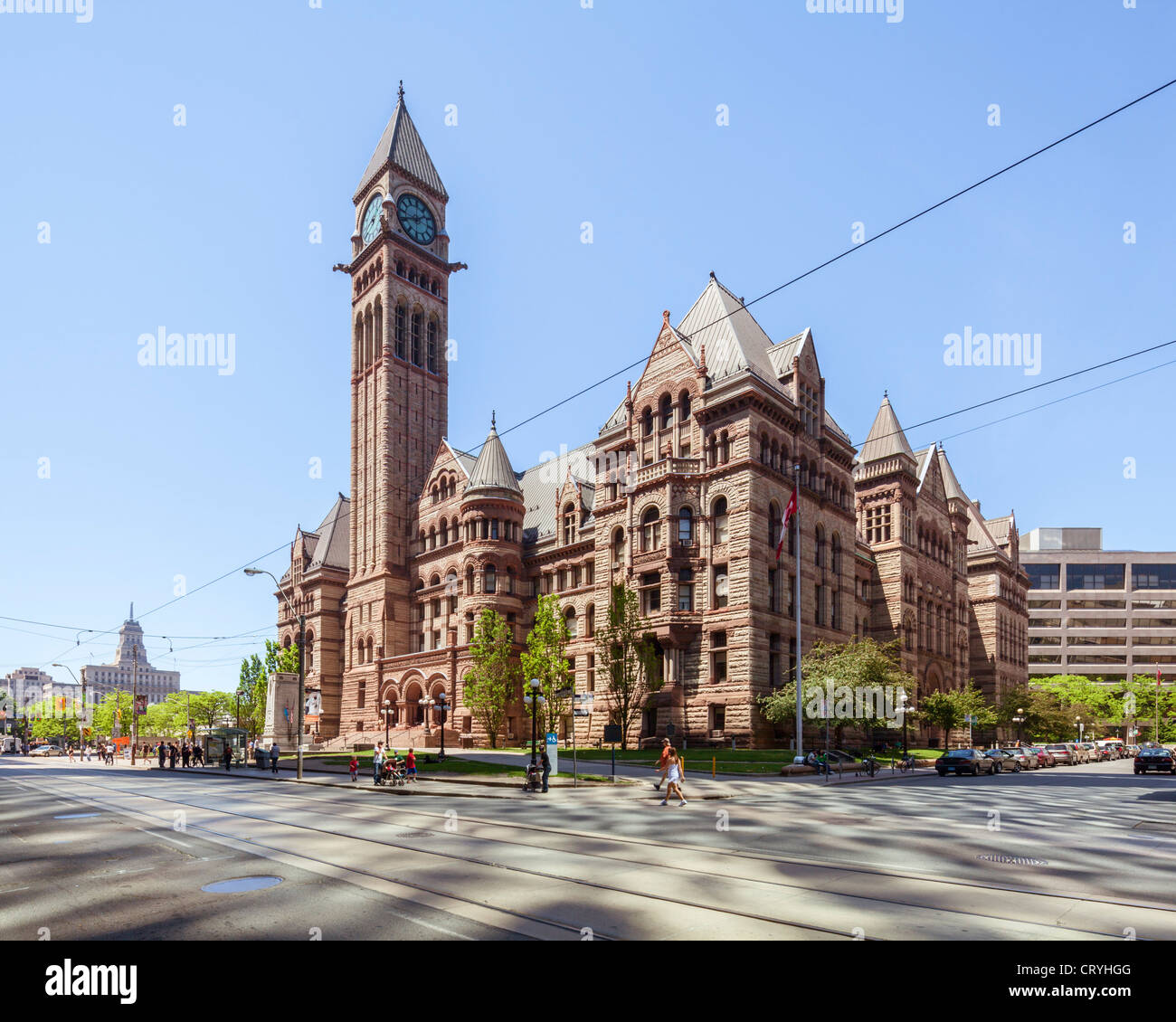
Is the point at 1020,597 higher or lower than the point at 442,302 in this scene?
lower

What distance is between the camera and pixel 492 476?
65.2m

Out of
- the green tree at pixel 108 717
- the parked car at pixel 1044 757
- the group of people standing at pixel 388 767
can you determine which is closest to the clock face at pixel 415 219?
the group of people standing at pixel 388 767

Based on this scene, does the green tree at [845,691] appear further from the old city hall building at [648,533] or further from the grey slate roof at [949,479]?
the grey slate roof at [949,479]

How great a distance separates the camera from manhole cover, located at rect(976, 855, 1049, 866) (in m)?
13.4

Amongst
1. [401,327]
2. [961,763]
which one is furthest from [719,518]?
[401,327]

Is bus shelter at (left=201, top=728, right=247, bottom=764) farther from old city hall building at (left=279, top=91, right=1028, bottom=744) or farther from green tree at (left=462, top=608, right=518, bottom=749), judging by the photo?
green tree at (left=462, top=608, right=518, bottom=749)

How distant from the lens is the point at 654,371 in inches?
2163

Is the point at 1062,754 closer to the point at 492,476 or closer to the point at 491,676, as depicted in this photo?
the point at 491,676

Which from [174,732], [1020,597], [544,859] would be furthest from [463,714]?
[174,732]

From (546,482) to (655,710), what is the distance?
28116 mm

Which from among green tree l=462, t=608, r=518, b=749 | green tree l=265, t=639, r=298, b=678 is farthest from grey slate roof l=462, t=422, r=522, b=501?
green tree l=265, t=639, r=298, b=678

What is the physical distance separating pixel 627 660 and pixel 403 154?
59656mm
